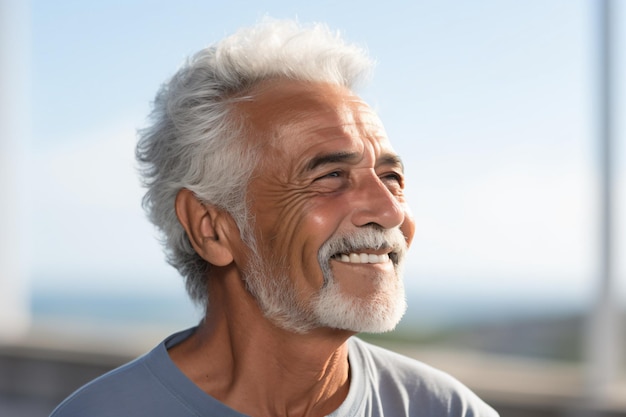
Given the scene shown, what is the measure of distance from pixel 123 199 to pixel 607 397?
82.1 feet

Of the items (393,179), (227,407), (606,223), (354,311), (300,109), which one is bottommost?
(227,407)

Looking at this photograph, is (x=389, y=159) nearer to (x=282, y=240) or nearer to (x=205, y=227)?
(x=282, y=240)

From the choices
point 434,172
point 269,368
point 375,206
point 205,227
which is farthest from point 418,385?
point 434,172

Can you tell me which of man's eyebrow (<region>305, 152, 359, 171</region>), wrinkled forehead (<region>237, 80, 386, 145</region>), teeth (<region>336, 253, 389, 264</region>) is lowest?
teeth (<region>336, 253, 389, 264</region>)

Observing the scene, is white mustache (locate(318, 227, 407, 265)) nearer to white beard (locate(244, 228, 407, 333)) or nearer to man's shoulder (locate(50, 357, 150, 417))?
white beard (locate(244, 228, 407, 333))

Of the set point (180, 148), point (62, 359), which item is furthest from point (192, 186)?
point (62, 359)

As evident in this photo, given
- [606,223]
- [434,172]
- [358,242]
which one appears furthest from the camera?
[434,172]

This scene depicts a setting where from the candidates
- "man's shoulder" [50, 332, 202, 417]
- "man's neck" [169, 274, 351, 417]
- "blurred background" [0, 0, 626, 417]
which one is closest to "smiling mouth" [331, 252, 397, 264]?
"man's neck" [169, 274, 351, 417]

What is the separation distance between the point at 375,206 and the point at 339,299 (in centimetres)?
17

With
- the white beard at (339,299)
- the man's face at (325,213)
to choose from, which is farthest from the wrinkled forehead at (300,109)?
the white beard at (339,299)

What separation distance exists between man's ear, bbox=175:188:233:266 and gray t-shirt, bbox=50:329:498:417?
0.63ft

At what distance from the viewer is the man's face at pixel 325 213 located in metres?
1.58

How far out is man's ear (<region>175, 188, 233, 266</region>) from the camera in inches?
69.0

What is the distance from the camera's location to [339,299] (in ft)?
5.16
